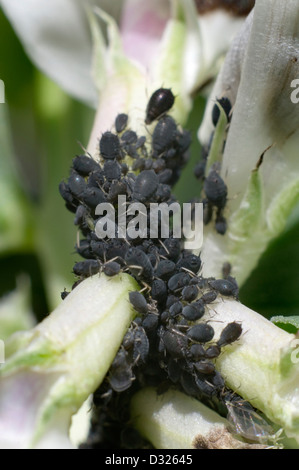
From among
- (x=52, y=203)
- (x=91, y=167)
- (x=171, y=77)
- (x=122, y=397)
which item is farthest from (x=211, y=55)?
(x=122, y=397)

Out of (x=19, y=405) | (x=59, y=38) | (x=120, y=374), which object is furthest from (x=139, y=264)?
(x=59, y=38)

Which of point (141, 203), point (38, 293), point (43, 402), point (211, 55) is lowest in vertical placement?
point (38, 293)

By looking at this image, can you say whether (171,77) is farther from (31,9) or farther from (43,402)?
(43,402)

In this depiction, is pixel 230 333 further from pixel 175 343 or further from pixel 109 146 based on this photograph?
pixel 109 146

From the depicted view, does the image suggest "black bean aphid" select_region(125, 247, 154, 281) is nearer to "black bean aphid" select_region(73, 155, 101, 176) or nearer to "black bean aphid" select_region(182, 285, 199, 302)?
"black bean aphid" select_region(182, 285, 199, 302)

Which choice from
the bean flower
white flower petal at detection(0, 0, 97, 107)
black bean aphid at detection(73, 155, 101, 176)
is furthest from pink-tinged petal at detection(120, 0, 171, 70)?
black bean aphid at detection(73, 155, 101, 176)
